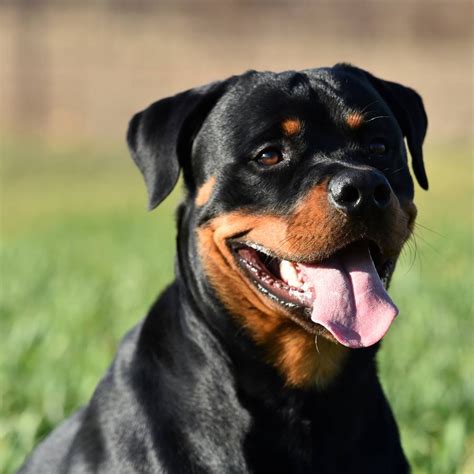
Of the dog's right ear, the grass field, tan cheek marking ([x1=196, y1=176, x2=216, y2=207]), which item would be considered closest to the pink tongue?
the grass field

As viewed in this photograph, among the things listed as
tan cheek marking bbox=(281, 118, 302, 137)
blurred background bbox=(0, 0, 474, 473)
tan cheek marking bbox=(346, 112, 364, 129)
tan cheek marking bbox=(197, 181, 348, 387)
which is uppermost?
tan cheek marking bbox=(346, 112, 364, 129)

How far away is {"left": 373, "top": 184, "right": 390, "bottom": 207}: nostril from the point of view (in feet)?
10.8

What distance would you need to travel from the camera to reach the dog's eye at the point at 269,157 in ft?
11.7

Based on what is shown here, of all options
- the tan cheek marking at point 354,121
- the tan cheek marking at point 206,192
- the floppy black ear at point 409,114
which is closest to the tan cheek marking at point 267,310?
the tan cheek marking at point 206,192

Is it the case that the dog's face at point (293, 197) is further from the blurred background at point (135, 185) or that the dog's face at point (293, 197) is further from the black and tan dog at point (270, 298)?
the blurred background at point (135, 185)

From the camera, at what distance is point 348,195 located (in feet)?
10.7

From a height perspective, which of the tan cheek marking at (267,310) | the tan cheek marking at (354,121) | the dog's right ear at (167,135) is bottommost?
the tan cheek marking at (267,310)

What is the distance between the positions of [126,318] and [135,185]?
19.2 meters

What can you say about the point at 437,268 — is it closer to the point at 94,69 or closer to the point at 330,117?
the point at 330,117

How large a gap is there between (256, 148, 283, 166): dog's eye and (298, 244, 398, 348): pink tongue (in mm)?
433

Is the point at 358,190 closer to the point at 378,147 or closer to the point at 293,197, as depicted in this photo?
the point at 293,197

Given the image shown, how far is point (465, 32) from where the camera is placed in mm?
36312

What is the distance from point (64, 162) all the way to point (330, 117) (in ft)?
94.5

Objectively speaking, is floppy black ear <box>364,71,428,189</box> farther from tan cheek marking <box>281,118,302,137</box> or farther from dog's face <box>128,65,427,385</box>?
tan cheek marking <box>281,118,302,137</box>
